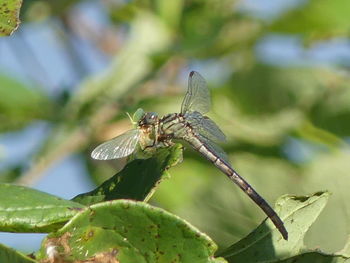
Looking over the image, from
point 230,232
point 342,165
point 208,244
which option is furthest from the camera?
point 342,165

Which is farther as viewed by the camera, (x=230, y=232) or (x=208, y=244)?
(x=230, y=232)

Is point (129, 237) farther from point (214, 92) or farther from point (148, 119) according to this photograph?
point (214, 92)

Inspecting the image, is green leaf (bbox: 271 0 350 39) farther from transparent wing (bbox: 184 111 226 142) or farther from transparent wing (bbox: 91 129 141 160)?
transparent wing (bbox: 91 129 141 160)

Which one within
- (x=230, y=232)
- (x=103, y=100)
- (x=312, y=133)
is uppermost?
(x=103, y=100)

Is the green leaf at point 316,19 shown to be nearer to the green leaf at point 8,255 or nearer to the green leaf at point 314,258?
the green leaf at point 314,258

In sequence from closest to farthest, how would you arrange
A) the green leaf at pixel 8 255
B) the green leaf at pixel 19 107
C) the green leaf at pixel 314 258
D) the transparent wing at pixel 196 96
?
1. the green leaf at pixel 8 255
2. the green leaf at pixel 314 258
3. the transparent wing at pixel 196 96
4. the green leaf at pixel 19 107

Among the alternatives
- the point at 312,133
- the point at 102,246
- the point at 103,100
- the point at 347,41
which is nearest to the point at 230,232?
the point at 102,246

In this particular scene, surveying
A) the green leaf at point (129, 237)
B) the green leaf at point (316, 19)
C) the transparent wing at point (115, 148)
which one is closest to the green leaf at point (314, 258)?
the green leaf at point (129, 237)

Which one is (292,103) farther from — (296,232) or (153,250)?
(153,250)
